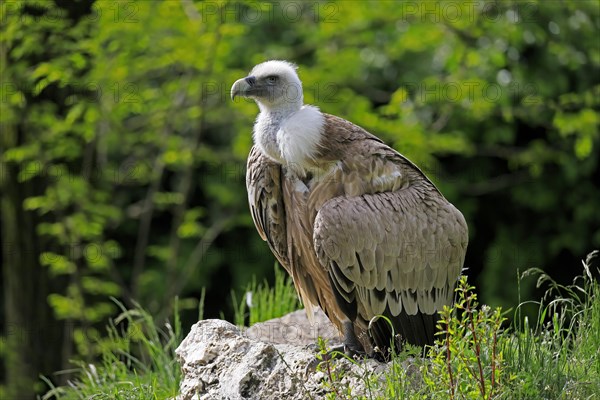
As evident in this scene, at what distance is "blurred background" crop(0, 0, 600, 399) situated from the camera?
920cm

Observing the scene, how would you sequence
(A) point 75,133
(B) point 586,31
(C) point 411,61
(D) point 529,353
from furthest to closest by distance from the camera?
(C) point 411,61
(B) point 586,31
(A) point 75,133
(D) point 529,353

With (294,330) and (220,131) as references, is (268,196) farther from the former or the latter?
(220,131)

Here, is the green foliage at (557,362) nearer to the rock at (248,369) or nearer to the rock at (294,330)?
the rock at (248,369)

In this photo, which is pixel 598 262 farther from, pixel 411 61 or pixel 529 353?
pixel 529 353

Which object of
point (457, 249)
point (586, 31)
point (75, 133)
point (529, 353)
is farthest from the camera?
point (586, 31)

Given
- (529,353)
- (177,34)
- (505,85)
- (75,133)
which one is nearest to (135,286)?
(75,133)

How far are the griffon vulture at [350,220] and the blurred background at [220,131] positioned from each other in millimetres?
3100

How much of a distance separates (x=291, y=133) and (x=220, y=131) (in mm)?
6582

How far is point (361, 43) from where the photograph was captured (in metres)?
11.1

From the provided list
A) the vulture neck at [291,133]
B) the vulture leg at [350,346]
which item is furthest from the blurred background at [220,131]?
the vulture leg at [350,346]

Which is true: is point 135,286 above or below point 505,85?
below

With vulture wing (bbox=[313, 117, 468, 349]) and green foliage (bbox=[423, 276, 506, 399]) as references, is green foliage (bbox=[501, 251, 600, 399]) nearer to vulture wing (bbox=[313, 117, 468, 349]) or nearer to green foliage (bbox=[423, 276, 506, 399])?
green foliage (bbox=[423, 276, 506, 399])

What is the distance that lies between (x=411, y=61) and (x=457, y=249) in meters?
6.40

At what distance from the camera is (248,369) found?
16.6 feet
